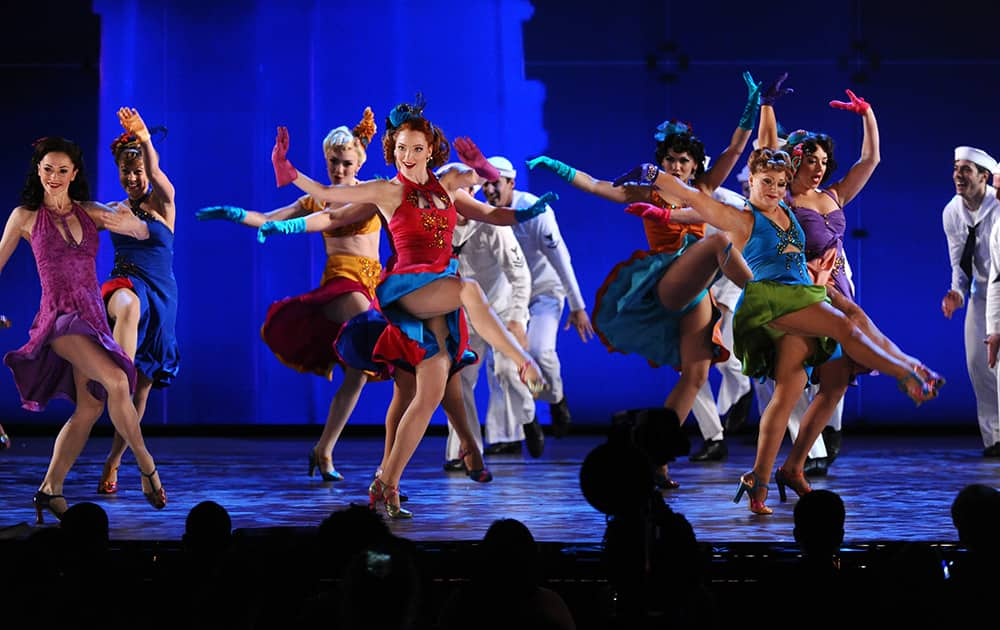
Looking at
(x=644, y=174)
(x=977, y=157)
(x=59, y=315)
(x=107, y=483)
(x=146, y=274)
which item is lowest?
(x=107, y=483)

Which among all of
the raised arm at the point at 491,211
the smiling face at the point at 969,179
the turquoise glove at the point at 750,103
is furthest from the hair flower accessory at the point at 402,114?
the smiling face at the point at 969,179

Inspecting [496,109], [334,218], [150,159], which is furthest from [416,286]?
[496,109]

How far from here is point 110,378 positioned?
553 centimetres

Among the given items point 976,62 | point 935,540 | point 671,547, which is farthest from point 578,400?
point 671,547

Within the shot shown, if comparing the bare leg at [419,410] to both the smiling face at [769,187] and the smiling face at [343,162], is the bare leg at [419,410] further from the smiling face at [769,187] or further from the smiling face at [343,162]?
the smiling face at [343,162]

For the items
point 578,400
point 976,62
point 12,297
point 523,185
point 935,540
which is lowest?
point 935,540

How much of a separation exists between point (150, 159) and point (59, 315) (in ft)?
3.46

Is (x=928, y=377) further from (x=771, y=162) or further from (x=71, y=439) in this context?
(x=71, y=439)

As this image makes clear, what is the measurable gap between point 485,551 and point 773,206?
3.33 m

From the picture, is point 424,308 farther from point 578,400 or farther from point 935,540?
point 578,400

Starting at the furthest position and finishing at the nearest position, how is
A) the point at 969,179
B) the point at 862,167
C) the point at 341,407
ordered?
the point at 969,179
the point at 341,407
the point at 862,167

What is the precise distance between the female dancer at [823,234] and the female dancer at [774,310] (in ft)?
0.29

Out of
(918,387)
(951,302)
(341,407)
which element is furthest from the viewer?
(951,302)

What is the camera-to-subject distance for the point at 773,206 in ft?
18.9
